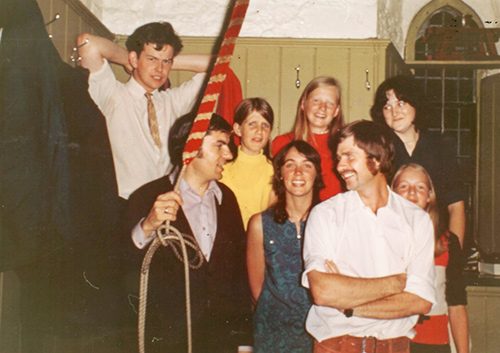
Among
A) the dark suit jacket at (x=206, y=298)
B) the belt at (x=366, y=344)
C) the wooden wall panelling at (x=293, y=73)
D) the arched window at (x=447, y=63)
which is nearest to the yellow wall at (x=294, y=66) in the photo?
the wooden wall panelling at (x=293, y=73)

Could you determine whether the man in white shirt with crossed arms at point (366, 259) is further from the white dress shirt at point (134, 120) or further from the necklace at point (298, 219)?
the white dress shirt at point (134, 120)

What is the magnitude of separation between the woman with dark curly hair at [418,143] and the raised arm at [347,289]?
0.36 meters

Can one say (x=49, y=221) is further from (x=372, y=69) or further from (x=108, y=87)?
(x=372, y=69)

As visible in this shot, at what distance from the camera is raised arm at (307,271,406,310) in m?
1.33

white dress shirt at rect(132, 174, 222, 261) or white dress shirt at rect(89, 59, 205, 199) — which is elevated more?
white dress shirt at rect(89, 59, 205, 199)

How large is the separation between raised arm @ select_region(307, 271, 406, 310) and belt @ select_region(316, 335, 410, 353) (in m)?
0.09

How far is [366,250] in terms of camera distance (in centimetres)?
141

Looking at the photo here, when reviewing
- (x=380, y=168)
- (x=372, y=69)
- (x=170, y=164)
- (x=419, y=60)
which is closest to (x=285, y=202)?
(x=380, y=168)

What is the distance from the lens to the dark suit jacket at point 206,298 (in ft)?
4.99

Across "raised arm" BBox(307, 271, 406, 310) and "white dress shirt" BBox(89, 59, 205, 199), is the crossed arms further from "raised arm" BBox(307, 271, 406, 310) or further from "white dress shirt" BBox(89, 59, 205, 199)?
"white dress shirt" BBox(89, 59, 205, 199)

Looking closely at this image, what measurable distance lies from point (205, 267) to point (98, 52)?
30.7 inches

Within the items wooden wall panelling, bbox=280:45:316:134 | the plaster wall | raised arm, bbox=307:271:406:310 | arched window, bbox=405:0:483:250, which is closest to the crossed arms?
raised arm, bbox=307:271:406:310

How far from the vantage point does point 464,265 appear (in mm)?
1653

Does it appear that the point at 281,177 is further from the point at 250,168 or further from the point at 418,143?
the point at 418,143
